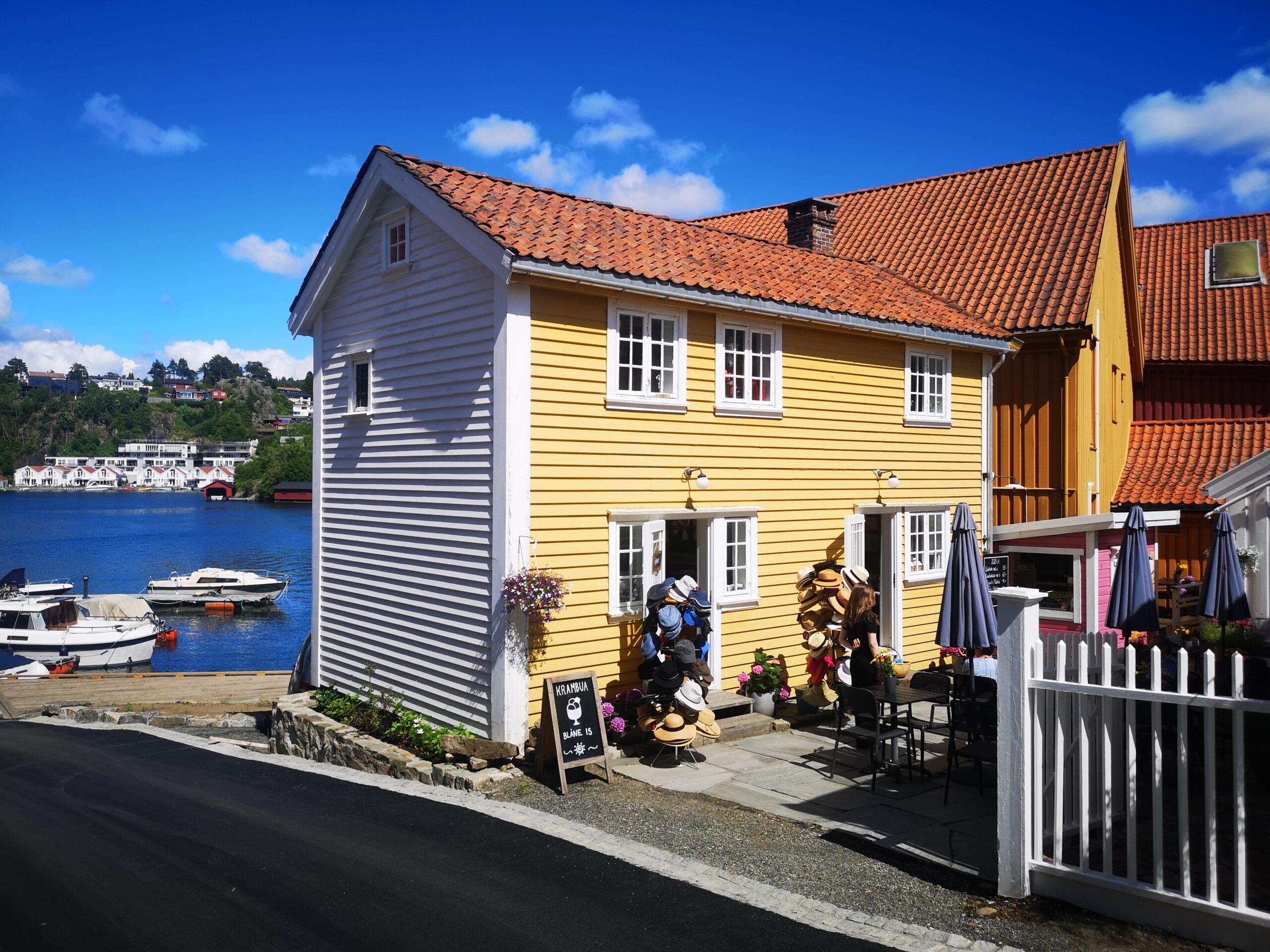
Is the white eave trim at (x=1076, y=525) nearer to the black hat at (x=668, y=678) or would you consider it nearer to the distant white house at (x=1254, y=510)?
the distant white house at (x=1254, y=510)

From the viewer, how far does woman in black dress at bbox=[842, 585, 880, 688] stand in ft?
33.3

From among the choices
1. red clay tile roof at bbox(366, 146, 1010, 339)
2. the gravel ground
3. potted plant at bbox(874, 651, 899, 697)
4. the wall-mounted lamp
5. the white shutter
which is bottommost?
the gravel ground

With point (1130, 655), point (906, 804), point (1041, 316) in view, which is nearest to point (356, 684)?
point (906, 804)

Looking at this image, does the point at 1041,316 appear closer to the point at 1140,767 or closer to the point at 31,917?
the point at 1140,767

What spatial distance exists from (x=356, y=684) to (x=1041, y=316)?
1236 cm

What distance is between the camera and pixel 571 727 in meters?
9.81

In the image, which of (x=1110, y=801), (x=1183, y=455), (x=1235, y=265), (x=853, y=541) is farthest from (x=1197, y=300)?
(x=1110, y=801)

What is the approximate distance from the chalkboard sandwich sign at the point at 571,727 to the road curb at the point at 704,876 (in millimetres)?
682

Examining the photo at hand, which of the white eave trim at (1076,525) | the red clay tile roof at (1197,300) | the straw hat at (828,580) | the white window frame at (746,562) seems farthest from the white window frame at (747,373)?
the red clay tile roof at (1197,300)

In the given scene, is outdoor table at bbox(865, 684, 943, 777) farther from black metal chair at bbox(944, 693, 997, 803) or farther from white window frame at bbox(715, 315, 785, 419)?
white window frame at bbox(715, 315, 785, 419)

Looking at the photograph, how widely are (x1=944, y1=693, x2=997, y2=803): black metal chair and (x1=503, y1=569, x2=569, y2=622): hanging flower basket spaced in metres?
4.07

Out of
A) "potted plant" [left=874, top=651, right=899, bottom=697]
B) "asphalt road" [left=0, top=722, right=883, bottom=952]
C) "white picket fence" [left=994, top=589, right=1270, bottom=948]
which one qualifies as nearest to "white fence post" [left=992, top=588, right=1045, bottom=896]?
"white picket fence" [left=994, top=589, right=1270, bottom=948]

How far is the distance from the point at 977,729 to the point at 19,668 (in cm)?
3547

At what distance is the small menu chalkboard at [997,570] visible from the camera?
1471 cm
